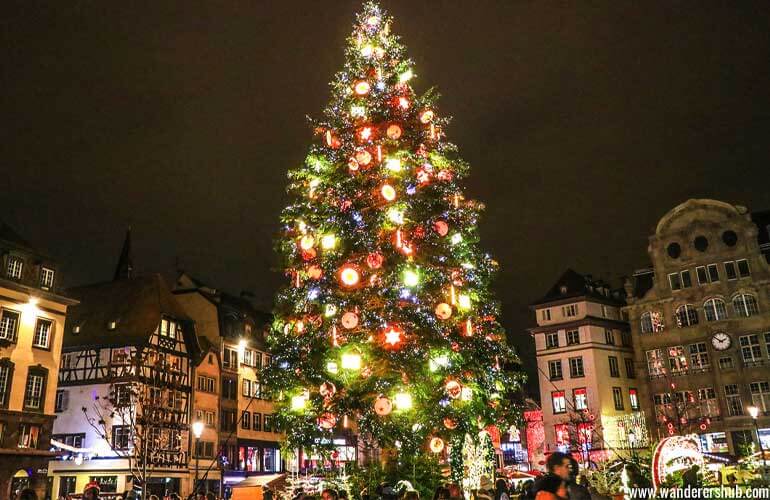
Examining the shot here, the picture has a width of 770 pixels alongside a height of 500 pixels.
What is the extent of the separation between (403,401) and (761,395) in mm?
42081

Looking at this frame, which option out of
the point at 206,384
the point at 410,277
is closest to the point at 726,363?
the point at 206,384

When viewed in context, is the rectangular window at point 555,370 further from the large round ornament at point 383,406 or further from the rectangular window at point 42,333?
the large round ornament at point 383,406

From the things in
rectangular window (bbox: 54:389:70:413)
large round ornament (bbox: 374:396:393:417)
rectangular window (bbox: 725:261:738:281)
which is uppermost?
rectangular window (bbox: 725:261:738:281)

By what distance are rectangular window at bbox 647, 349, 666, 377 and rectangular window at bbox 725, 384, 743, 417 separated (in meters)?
5.51

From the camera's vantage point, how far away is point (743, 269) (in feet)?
164

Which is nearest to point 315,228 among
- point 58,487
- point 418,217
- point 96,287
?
point 418,217

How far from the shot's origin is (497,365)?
736 inches

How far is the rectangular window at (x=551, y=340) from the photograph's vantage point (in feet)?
191

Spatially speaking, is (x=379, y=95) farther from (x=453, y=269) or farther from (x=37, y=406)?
(x=37, y=406)

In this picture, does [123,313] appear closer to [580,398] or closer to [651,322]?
[580,398]

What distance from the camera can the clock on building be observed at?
4919cm

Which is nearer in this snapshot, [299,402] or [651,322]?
[299,402]

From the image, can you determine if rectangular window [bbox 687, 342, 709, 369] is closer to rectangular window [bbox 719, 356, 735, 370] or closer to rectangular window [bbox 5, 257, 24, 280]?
rectangular window [bbox 719, 356, 735, 370]

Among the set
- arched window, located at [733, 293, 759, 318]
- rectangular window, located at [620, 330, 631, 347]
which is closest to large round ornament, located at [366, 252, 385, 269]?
arched window, located at [733, 293, 759, 318]
